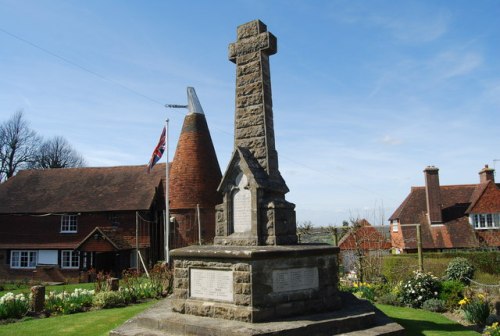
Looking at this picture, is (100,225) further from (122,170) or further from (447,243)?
(447,243)

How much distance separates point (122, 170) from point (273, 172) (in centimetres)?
2567

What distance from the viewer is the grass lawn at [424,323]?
8.95m

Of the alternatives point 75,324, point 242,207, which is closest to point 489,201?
point 242,207

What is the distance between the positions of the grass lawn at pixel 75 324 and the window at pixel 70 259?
56.9 feet

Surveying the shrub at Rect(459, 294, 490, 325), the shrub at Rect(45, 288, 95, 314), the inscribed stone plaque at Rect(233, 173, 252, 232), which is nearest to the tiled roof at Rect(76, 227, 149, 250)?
the shrub at Rect(45, 288, 95, 314)

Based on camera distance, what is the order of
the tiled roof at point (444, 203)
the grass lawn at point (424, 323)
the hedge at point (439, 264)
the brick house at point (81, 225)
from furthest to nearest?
the tiled roof at point (444, 203)
the brick house at point (81, 225)
the hedge at point (439, 264)
the grass lawn at point (424, 323)

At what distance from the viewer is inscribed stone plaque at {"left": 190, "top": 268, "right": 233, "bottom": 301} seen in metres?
7.80

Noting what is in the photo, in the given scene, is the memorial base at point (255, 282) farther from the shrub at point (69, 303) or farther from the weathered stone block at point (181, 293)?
the shrub at point (69, 303)

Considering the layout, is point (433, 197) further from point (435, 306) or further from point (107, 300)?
point (107, 300)

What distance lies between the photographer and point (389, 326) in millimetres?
8086

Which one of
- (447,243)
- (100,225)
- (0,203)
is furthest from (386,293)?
(0,203)

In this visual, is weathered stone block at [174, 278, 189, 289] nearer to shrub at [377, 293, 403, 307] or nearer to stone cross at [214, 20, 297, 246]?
stone cross at [214, 20, 297, 246]

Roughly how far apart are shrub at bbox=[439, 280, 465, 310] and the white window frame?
1058 inches

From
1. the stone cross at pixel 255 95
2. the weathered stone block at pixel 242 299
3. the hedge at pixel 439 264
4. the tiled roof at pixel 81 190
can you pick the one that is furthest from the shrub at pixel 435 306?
the tiled roof at pixel 81 190
